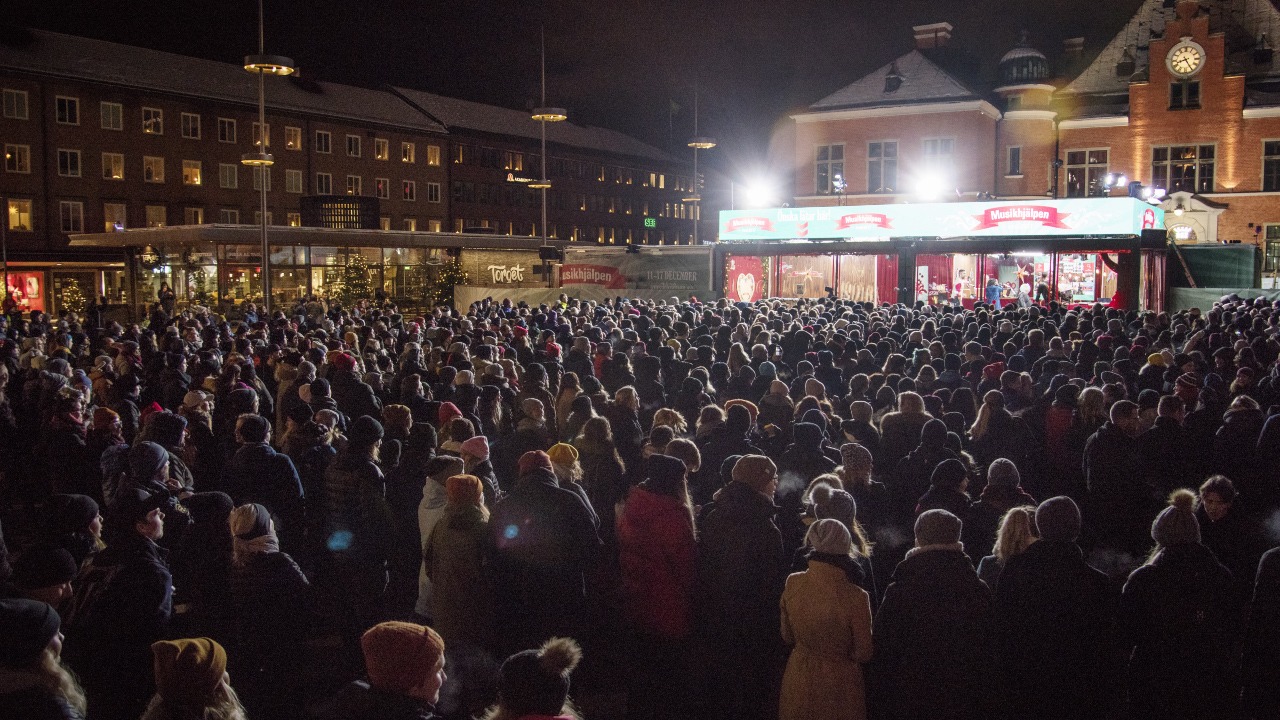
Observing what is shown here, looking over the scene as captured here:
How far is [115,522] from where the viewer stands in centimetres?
471

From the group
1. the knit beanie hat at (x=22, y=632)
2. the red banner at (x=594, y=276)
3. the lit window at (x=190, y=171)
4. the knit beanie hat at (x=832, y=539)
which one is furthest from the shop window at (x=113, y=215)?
the knit beanie hat at (x=832, y=539)

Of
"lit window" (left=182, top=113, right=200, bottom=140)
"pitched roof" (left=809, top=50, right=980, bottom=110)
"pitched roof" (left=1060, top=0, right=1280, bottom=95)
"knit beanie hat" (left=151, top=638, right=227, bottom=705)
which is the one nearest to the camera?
"knit beanie hat" (left=151, top=638, right=227, bottom=705)

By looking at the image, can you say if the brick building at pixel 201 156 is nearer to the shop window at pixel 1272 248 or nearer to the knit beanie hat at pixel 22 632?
the shop window at pixel 1272 248

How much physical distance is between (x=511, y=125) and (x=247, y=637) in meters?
72.9

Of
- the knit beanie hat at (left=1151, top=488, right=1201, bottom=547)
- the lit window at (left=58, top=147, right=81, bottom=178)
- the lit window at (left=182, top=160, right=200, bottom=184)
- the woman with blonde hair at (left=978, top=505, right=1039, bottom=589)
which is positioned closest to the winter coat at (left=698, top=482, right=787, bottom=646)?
the woman with blonde hair at (left=978, top=505, right=1039, bottom=589)

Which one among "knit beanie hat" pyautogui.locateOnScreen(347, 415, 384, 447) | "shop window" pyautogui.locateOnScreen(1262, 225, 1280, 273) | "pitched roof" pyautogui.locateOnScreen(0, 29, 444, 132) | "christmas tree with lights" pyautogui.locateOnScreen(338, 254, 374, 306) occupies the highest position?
"pitched roof" pyautogui.locateOnScreen(0, 29, 444, 132)

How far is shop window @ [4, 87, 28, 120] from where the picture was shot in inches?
1748

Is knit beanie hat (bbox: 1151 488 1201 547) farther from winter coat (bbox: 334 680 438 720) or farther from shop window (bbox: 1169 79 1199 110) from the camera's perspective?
shop window (bbox: 1169 79 1199 110)

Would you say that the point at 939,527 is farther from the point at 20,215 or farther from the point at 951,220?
the point at 20,215

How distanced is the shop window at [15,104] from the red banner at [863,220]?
40058 millimetres

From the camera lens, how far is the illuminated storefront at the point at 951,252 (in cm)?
2561

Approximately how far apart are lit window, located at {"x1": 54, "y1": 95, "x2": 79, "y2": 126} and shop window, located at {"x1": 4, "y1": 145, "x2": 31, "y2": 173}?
7.14ft

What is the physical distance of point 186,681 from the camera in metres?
3.14

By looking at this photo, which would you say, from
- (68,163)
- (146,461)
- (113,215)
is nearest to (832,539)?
(146,461)
